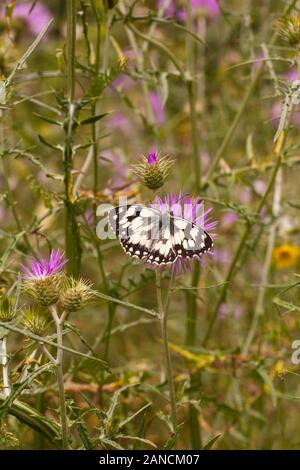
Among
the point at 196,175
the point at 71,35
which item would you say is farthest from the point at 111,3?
the point at 196,175

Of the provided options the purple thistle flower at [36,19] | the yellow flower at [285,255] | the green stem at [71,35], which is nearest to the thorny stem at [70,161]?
the green stem at [71,35]

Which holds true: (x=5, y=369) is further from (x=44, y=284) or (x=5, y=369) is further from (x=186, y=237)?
(x=186, y=237)

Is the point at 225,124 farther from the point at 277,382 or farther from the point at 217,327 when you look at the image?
the point at 277,382

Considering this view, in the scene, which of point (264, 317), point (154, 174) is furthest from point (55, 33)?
point (154, 174)

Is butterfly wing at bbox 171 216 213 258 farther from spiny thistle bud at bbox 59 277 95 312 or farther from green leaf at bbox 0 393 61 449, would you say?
green leaf at bbox 0 393 61 449

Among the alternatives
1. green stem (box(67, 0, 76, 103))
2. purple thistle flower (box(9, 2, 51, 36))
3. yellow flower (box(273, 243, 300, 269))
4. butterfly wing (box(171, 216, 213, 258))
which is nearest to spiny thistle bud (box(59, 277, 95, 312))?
butterfly wing (box(171, 216, 213, 258))

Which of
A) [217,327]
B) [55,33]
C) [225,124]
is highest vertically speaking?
[55,33]

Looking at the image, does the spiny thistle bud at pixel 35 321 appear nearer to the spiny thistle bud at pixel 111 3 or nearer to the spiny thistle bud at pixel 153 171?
the spiny thistle bud at pixel 153 171
